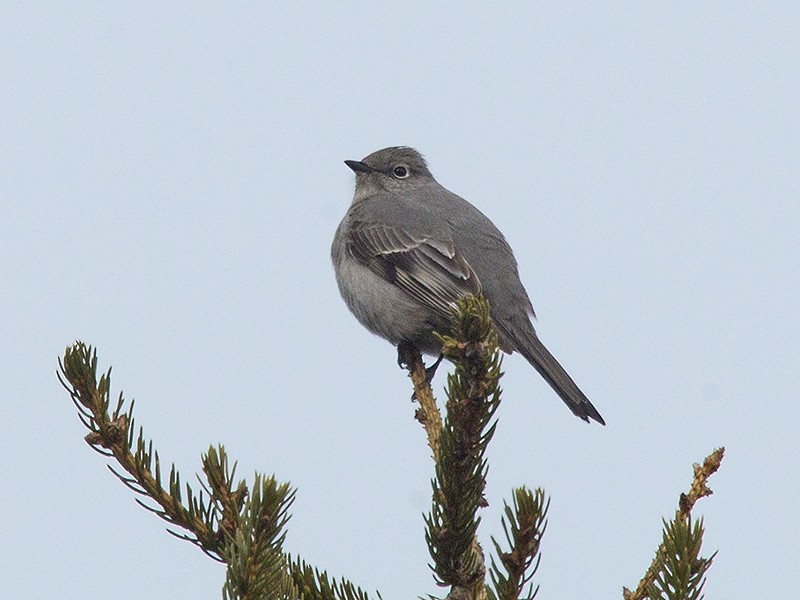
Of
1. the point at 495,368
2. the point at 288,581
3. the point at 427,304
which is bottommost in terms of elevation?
the point at 288,581

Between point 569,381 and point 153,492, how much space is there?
11.8 feet

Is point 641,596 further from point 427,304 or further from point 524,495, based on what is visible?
point 427,304

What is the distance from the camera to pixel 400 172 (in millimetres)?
9461

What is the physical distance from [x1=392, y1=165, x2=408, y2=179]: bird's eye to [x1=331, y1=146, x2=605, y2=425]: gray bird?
783 mm

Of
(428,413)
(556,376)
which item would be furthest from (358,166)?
(428,413)

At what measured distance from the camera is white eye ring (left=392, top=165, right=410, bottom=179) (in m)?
9.43

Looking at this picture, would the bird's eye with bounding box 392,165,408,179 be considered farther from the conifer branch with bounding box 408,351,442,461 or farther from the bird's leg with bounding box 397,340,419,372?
the conifer branch with bounding box 408,351,442,461

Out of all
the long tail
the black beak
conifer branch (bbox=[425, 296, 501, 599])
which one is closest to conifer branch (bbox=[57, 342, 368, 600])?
conifer branch (bbox=[425, 296, 501, 599])

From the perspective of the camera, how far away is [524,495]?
2.71 metres

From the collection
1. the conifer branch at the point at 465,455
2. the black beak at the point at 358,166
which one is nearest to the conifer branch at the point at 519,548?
the conifer branch at the point at 465,455

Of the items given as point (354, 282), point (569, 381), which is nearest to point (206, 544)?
point (569, 381)

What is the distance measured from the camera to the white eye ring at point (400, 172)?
371 inches

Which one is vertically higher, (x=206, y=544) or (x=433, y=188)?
(x=433, y=188)

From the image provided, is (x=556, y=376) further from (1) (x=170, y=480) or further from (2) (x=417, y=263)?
(1) (x=170, y=480)
